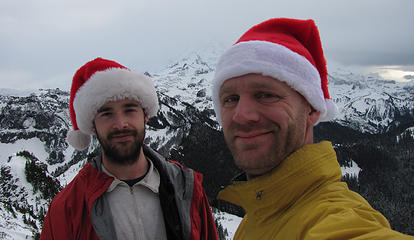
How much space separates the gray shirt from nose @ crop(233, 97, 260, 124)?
247cm

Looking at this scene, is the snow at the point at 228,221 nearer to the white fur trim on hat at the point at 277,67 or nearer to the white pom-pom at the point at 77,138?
the white pom-pom at the point at 77,138

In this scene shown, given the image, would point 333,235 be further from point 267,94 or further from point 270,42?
point 270,42

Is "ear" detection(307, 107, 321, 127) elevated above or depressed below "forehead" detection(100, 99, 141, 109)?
below

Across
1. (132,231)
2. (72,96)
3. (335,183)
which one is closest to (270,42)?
(335,183)

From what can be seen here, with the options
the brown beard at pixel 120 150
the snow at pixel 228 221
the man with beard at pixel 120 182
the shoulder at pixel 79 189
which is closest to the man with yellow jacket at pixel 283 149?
the man with beard at pixel 120 182

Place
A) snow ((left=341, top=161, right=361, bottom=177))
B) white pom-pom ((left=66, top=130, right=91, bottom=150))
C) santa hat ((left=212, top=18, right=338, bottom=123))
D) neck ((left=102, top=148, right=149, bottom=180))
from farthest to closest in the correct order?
snow ((left=341, top=161, right=361, bottom=177))
white pom-pom ((left=66, top=130, right=91, bottom=150))
neck ((left=102, top=148, right=149, bottom=180))
santa hat ((left=212, top=18, right=338, bottom=123))

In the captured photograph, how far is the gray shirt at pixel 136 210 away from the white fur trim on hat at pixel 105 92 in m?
1.05

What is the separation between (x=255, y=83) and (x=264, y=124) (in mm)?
427

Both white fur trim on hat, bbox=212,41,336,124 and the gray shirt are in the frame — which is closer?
white fur trim on hat, bbox=212,41,336,124

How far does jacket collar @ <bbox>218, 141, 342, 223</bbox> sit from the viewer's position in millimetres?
2121

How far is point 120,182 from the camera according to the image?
3.96 metres

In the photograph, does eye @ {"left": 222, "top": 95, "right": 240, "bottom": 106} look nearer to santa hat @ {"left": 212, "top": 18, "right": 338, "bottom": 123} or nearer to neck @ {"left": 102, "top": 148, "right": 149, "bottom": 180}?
santa hat @ {"left": 212, "top": 18, "right": 338, "bottom": 123}

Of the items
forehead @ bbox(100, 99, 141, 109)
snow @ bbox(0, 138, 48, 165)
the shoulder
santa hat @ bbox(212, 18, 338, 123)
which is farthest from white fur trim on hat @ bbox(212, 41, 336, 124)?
snow @ bbox(0, 138, 48, 165)

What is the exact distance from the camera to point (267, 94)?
2395 mm
